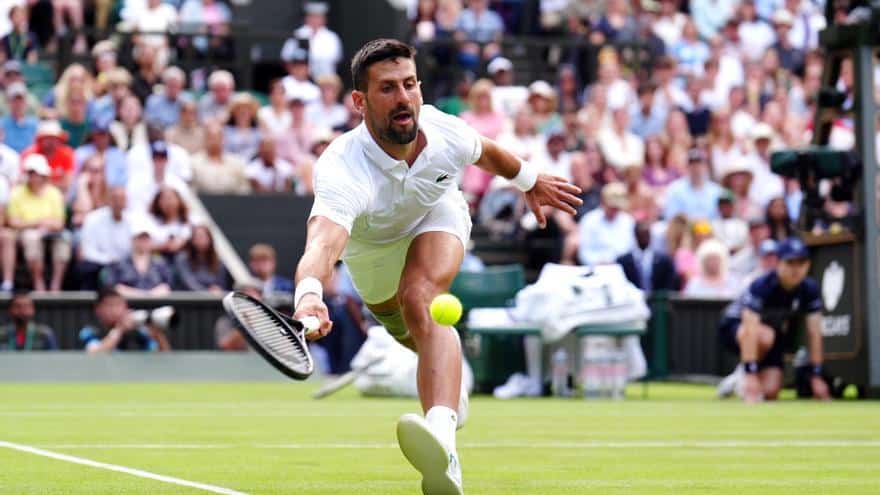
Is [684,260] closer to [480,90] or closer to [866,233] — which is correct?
[480,90]

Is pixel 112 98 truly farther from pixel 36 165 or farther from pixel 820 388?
pixel 820 388

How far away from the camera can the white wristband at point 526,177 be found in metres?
8.66

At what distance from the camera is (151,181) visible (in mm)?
21328

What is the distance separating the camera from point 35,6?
942 inches

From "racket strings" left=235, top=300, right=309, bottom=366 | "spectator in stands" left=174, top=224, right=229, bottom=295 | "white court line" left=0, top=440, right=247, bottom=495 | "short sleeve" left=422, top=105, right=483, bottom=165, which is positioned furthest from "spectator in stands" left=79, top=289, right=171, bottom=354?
"racket strings" left=235, top=300, right=309, bottom=366

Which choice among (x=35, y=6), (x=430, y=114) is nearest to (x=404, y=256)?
(x=430, y=114)

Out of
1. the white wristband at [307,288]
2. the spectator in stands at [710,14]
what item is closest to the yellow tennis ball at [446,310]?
the white wristband at [307,288]

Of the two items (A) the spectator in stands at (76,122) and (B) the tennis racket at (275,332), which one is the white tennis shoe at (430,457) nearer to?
(B) the tennis racket at (275,332)

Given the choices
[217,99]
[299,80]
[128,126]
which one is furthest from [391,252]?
[299,80]

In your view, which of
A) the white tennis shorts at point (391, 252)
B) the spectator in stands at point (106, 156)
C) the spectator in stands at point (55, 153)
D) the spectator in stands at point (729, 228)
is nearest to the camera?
the white tennis shorts at point (391, 252)

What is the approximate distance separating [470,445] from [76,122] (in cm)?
1264

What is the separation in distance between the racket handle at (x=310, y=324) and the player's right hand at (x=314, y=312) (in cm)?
1

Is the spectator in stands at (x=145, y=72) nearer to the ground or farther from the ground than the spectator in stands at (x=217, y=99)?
farther from the ground

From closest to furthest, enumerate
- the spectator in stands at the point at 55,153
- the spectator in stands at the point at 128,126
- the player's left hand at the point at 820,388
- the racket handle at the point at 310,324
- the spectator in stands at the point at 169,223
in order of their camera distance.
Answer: the racket handle at the point at 310,324 < the player's left hand at the point at 820,388 < the spectator in stands at the point at 169,223 < the spectator in stands at the point at 55,153 < the spectator in stands at the point at 128,126
